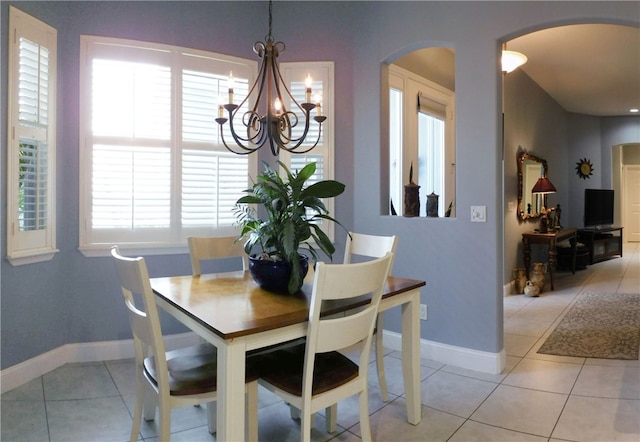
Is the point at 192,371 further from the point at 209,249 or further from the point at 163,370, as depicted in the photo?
the point at 209,249

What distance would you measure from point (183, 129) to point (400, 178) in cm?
234

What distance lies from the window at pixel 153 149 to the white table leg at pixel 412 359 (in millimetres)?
1836

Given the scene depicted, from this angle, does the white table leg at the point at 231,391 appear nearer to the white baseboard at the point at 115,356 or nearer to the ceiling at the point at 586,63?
the white baseboard at the point at 115,356

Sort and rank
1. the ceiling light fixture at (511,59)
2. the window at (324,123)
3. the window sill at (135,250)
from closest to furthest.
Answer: the window sill at (135,250), the window at (324,123), the ceiling light fixture at (511,59)

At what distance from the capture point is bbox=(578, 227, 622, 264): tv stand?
7.54 meters

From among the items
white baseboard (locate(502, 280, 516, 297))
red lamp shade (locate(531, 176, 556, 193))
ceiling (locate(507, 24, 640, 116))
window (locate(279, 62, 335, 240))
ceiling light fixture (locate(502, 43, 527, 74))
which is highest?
ceiling (locate(507, 24, 640, 116))

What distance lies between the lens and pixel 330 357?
197 centimetres

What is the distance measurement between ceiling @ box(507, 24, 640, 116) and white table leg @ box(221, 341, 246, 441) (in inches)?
173

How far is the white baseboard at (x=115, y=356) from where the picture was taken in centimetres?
272

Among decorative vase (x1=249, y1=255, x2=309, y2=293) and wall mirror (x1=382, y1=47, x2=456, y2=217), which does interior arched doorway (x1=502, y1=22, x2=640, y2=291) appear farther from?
decorative vase (x1=249, y1=255, x2=309, y2=293)

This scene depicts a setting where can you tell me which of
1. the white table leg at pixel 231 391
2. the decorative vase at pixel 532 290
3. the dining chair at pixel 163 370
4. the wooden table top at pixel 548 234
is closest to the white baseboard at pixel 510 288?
the decorative vase at pixel 532 290

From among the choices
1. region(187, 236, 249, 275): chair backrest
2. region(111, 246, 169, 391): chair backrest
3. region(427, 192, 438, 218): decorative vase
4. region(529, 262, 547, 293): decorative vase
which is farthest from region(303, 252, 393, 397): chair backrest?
region(529, 262, 547, 293): decorative vase

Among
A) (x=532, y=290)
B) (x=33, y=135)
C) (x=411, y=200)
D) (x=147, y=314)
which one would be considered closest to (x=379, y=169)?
(x=411, y=200)

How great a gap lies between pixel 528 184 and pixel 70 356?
568 cm
